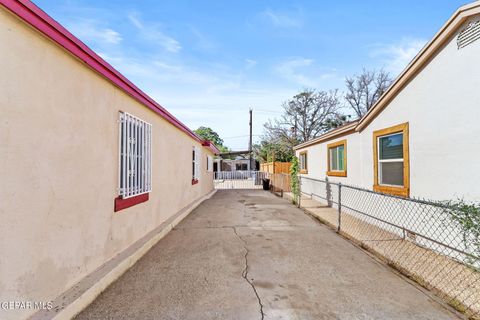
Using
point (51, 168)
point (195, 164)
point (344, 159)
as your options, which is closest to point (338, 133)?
point (344, 159)

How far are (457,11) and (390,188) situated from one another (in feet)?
12.2

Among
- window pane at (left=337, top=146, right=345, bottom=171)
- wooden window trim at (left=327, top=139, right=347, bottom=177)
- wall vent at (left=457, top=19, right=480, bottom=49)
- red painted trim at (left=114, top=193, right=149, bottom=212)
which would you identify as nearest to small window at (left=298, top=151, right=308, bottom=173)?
wooden window trim at (left=327, top=139, right=347, bottom=177)

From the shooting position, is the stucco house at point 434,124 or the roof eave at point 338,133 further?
the roof eave at point 338,133

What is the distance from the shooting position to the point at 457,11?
14.0ft

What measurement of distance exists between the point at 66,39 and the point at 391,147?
675 centimetres

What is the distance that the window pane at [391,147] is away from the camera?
19.1ft

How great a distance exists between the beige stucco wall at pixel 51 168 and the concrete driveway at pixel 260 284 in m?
0.61

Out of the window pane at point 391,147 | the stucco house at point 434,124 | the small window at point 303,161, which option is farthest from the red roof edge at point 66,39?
the small window at point 303,161

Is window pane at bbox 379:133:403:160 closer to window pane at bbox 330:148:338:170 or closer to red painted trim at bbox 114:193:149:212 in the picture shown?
window pane at bbox 330:148:338:170

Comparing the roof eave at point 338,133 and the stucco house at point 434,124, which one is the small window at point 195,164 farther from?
the stucco house at point 434,124

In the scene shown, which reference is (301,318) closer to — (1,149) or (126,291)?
(126,291)

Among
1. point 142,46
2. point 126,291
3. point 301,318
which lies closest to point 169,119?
point 142,46

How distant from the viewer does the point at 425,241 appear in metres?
4.80

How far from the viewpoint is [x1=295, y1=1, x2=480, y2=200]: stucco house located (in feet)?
13.1
